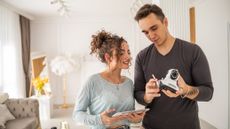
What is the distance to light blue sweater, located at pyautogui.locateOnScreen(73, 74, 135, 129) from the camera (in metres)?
1.33

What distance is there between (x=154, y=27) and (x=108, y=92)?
1.42ft

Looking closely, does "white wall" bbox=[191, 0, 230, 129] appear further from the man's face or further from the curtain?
the curtain

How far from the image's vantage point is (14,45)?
5188 millimetres

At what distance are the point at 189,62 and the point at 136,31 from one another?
5.19 m

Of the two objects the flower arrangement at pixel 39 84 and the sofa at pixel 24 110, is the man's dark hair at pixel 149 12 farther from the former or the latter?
the flower arrangement at pixel 39 84

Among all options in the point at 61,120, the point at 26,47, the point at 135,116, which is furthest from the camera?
the point at 26,47

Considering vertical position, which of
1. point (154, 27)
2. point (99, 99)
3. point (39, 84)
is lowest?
point (39, 84)

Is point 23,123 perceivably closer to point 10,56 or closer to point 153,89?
point 10,56

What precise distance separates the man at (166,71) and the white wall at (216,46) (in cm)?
288

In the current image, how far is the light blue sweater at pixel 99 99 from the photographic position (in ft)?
4.38

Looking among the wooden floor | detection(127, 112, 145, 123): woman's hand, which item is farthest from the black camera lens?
the wooden floor

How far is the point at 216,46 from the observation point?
4.01 metres

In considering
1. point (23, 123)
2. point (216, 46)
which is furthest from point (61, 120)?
point (216, 46)

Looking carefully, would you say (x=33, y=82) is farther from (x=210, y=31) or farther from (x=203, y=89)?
(x=203, y=89)
